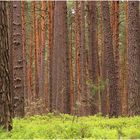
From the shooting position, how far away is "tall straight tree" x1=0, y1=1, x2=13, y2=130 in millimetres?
7578

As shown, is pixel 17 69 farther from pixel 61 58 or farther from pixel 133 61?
pixel 61 58

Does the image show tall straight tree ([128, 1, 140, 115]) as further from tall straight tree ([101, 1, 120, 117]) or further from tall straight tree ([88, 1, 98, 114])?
tall straight tree ([88, 1, 98, 114])

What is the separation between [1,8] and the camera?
7723mm


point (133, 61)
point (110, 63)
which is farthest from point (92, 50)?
point (133, 61)

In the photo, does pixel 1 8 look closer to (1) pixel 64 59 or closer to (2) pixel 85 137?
(2) pixel 85 137

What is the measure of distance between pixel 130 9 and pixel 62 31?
15.6ft

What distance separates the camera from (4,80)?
7.60m

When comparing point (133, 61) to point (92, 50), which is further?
point (92, 50)

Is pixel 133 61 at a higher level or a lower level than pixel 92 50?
lower

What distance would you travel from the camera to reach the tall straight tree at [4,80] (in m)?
7.58

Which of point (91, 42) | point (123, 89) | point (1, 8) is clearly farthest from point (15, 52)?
point (123, 89)

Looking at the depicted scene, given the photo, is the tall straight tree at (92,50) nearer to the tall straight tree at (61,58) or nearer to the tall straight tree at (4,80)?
the tall straight tree at (61,58)

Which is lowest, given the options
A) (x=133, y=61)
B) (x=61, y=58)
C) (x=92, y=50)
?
(x=133, y=61)

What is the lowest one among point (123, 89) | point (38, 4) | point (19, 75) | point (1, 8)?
point (123, 89)
